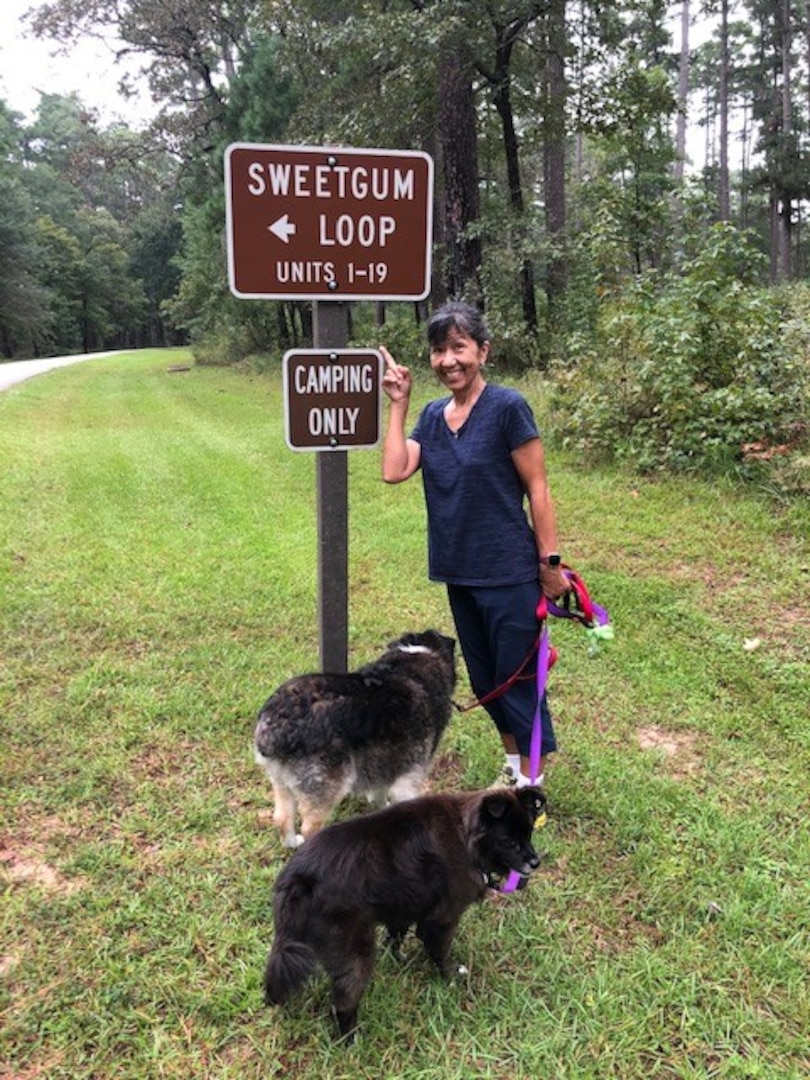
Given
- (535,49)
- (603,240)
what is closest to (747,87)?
(535,49)

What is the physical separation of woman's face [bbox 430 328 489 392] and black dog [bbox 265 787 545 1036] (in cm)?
136

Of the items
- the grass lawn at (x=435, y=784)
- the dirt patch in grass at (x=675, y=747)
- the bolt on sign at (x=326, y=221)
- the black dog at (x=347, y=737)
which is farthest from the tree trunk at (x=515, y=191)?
the black dog at (x=347, y=737)

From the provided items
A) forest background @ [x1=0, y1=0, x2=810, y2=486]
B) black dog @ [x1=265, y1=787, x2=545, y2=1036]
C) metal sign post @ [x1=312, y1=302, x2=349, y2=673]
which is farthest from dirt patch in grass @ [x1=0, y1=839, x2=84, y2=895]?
forest background @ [x1=0, y1=0, x2=810, y2=486]

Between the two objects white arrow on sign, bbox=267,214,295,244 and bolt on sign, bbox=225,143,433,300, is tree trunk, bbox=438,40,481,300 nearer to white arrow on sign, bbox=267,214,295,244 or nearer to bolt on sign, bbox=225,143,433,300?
bolt on sign, bbox=225,143,433,300

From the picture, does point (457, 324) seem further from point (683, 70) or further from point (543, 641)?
point (683, 70)

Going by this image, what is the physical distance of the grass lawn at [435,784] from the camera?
203 centimetres

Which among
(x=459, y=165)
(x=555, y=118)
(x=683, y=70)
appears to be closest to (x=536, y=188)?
(x=683, y=70)

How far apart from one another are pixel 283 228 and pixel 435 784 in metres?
2.31

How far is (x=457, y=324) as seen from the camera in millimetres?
2488

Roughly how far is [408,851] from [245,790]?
1305 mm

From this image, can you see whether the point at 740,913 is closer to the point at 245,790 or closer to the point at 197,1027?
the point at 197,1027

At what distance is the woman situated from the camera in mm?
2510

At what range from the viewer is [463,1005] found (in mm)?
2135

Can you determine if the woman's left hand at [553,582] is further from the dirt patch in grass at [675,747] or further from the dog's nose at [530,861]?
the dirt patch in grass at [675,747]
